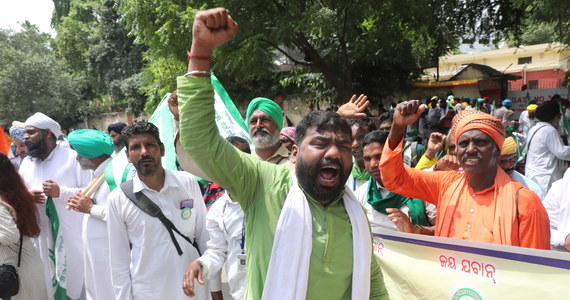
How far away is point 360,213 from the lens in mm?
2109

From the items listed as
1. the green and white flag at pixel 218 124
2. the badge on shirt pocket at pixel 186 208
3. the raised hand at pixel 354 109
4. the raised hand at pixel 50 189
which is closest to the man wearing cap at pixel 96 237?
the raised hand at pixel 50 189

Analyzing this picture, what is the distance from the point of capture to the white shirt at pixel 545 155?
18.5 feet

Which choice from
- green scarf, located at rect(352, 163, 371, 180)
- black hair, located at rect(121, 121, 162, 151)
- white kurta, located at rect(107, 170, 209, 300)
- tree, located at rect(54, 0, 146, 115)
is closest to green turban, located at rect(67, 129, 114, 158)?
black hair, located at rect(121, 121, 162, 151)

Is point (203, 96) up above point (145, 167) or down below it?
above

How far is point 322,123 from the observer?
2.05 m

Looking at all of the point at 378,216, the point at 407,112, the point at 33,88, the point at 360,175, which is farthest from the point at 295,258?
the point at 33,88

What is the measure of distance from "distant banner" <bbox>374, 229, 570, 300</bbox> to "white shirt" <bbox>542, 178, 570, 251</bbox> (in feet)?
1.66

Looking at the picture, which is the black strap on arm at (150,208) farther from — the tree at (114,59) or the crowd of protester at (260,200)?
the tree at (114,59)

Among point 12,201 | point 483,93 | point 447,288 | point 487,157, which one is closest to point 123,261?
point 12,201

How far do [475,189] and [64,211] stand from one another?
13.7ft

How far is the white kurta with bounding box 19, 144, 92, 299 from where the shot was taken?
4.80 meters

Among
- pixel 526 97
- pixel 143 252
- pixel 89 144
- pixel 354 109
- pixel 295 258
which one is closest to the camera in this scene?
pixel 295 258

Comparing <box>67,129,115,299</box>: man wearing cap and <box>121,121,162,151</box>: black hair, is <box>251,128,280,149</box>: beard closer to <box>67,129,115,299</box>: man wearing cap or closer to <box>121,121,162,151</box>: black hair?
<box>121,121,162,151</box>: black hair

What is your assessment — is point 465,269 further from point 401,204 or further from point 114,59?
point 114,59
